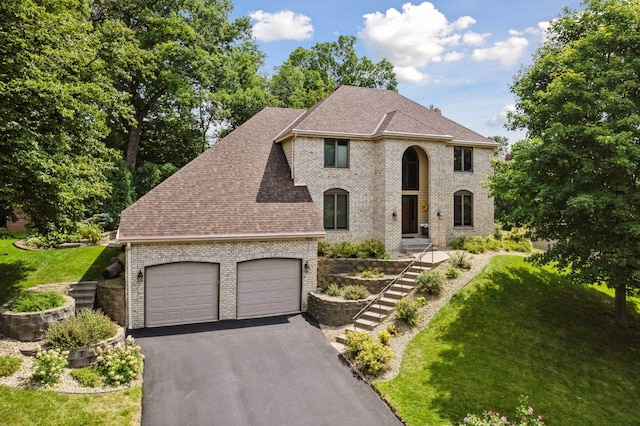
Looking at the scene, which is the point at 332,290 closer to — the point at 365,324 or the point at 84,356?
the point at 365,324

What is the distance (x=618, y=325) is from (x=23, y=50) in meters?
23.6

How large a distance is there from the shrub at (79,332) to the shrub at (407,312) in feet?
32.5

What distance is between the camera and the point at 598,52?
1394cm

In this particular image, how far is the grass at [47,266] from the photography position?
16.0 meters

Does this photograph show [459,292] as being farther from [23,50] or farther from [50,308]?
[23,50]

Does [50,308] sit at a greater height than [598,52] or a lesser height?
lesser

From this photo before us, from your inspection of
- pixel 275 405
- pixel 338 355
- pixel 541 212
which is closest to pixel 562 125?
pixel 541 212

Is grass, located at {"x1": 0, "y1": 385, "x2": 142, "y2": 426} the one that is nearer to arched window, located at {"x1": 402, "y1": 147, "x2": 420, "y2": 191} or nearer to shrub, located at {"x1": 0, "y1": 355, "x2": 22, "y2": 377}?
shrub, located at {"x1": 0, "y1": 355, "x2": 22, "y2": 377}

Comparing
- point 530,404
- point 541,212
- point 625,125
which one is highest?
point 625,125

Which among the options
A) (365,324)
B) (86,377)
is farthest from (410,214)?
(86,377)

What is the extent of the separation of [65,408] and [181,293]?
6347mm

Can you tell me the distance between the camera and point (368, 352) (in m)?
12.4

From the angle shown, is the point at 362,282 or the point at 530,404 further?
the point at 362,282

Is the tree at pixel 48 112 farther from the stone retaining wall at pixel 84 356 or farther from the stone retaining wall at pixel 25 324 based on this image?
the stone retaining wall at pixel 84 356
